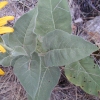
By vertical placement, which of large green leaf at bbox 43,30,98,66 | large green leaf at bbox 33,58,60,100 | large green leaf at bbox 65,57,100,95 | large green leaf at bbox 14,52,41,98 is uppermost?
large green leaf at bbox 43,30,98,66

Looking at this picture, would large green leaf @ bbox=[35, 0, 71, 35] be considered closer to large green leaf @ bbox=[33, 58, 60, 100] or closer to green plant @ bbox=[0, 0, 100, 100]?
green plant @ bbox=[0, 0, 100, 100]

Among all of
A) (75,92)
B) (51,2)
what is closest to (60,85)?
(75,92)

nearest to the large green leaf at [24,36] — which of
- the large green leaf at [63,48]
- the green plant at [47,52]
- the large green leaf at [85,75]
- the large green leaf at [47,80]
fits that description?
the green plant at [47,52]

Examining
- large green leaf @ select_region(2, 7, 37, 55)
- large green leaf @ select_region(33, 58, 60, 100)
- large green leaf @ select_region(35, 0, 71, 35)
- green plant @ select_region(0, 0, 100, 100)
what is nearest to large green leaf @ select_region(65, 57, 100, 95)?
green plant @ select_region(0, 0, 100, 100)

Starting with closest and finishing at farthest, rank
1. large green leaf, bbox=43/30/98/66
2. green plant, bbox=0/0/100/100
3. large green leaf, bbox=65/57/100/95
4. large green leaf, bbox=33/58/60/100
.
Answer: large green leaf, bbox=43/30/98/66, green plant, bbox=0/0/100/100, large green leaf, bbox=33/58/60/100, large green leaf, bbox=65/57/100/95

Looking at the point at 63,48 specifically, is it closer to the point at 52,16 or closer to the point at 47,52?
the point at 47,52

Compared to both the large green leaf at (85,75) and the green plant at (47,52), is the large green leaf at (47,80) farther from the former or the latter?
the large green leaf at (85,75)

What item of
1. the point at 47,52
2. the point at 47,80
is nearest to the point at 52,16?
the point at 47,52
